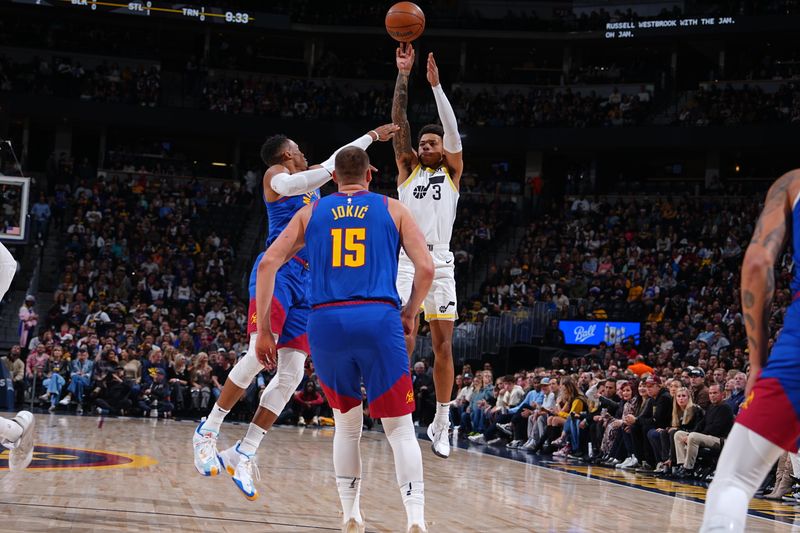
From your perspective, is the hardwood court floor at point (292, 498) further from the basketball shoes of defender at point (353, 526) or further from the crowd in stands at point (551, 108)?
the crowd in stands at point (551, 108)

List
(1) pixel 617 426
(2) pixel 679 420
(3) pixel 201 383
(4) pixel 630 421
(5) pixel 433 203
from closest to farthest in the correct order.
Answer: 1. (5) pixel 433 203
2. (2) pixel 679 420
3. (4) pixel 630 421
4. (1) pixel 617 426
5. (3) pixel 201 383

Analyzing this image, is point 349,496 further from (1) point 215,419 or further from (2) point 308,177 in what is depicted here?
(2) point 308,177

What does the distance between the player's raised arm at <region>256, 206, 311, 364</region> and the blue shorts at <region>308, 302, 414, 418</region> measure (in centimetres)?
45

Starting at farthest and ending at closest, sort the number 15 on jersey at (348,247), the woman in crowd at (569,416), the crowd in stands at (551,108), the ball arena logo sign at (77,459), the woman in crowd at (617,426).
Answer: the crowd in stands at (551,108), the woman in crowd at (569,416), the woman in crowd at (617,426), the ball arena logo sign at (77,459), the number 15 on jersey at (348,247)

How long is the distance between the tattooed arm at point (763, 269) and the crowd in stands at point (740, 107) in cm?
2731

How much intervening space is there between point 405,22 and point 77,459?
5707 millimetres

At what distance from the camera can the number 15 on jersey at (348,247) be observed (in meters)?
5.28

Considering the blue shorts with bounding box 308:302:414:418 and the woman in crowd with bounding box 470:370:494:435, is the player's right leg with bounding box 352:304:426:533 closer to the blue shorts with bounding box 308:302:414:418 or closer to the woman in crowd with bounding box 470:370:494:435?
the blue shorts with bounding box 308:302:414:418

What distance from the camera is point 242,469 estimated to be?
6.59 m

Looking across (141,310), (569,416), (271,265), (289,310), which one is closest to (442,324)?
(289,310)

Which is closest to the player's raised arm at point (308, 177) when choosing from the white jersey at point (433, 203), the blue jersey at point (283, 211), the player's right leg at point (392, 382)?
the blue jersey at point (283, 211)

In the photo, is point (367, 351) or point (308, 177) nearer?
point (367, 351)

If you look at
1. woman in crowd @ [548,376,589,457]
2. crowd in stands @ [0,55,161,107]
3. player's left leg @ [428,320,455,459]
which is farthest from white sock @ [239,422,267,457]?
crowd in stands @ [0,55,161,107]

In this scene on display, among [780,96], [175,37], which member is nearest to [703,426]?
[780,96]
